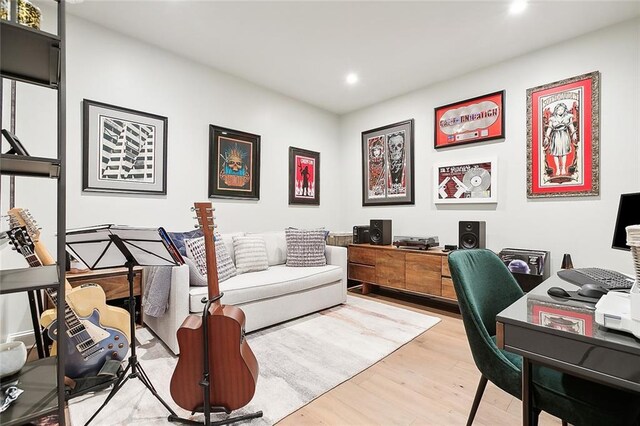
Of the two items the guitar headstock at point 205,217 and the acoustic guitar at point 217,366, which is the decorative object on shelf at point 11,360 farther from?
the guitar headstock at point 205,217

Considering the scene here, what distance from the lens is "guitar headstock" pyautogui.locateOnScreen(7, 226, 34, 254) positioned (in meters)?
1.42

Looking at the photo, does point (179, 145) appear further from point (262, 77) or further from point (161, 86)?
point (262, 77)

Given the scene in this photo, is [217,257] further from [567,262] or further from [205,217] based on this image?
[567,262]

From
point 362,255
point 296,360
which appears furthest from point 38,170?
point 362,255

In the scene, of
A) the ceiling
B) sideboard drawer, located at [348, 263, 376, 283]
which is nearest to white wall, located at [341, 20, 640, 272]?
the ceiling

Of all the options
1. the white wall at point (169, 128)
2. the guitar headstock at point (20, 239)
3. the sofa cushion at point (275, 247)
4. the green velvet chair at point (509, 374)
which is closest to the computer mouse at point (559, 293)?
the green velvet chair at point (509, 374)

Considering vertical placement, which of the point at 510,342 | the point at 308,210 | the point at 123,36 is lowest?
the point at 510,342

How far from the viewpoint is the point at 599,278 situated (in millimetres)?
1392

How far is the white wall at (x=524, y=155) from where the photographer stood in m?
2.46

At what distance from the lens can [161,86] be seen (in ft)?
9.65

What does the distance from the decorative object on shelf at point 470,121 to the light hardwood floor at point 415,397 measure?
2.28m

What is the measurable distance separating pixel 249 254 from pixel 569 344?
8.72 ft

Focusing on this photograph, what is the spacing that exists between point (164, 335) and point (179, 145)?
1.86m

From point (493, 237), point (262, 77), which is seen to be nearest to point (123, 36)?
point (262, 77)
